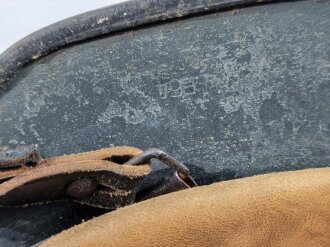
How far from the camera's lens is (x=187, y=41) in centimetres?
128

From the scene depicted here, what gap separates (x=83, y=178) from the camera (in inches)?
35.2

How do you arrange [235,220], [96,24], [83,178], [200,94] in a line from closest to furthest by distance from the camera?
[235,220], [83,178], [200,94], [96,24]

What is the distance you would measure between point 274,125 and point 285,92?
8cm

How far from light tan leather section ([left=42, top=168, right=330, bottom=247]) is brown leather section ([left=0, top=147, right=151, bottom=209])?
9cm

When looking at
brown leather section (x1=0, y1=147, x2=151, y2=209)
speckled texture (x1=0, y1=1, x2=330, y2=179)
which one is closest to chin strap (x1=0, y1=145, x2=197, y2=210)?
brown leather section (x1=0, y1=147, x2=151, y2=209)

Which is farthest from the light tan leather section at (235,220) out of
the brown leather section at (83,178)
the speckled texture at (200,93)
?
the speckled texture at (200,93)

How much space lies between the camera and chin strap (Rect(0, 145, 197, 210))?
34.4 inches

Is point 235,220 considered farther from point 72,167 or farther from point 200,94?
point 200,94

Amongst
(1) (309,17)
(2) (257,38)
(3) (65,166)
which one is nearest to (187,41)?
(2) (257,38)

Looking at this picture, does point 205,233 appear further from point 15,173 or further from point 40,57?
point 40,57

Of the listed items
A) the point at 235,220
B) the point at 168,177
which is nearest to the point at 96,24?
the point at 168,177

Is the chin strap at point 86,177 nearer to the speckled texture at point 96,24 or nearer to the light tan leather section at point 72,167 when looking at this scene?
the light tan leather section at point 72,167

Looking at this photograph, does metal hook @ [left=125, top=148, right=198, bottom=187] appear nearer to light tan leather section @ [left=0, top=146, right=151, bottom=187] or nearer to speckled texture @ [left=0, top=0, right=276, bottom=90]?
light tan leather section @ [left=0, top=146, right=151, bottom=187]

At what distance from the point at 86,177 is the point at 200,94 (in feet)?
1.09
